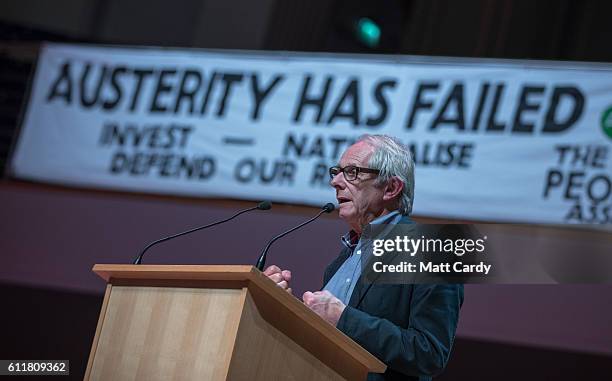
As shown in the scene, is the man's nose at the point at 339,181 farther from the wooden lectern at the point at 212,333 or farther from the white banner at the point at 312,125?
the white banner at the point at 312,125

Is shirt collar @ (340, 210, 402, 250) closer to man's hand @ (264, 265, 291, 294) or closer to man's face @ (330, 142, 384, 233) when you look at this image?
man's face @ (330, 142, 384, 233)

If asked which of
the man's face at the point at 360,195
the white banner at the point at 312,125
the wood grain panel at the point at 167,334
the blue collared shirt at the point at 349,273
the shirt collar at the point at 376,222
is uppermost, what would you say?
the white banner at the point at 312,125

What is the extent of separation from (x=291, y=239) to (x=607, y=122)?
1579 mm

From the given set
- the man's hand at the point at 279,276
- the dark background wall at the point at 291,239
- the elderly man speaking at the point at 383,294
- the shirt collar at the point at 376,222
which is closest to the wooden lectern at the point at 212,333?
the elderly man speaking at the point at 383,294

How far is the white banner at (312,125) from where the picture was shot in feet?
14.7

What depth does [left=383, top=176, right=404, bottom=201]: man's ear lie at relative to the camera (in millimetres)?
2605

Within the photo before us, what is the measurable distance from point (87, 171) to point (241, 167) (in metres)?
0.87

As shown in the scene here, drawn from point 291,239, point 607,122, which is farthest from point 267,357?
point 607,122

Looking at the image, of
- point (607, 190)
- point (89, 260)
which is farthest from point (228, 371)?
point (89, 260)

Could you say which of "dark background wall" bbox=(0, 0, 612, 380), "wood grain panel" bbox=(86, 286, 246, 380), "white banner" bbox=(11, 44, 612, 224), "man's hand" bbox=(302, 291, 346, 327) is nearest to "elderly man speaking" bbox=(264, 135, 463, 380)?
"man's hand" bbox=(302, 291, 346, 327)

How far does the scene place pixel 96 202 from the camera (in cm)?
514

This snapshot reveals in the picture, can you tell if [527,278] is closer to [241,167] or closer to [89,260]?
[241,167]

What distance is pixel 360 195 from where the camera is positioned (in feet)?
8.55

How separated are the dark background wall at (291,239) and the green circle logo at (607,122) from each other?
1.64 feet
